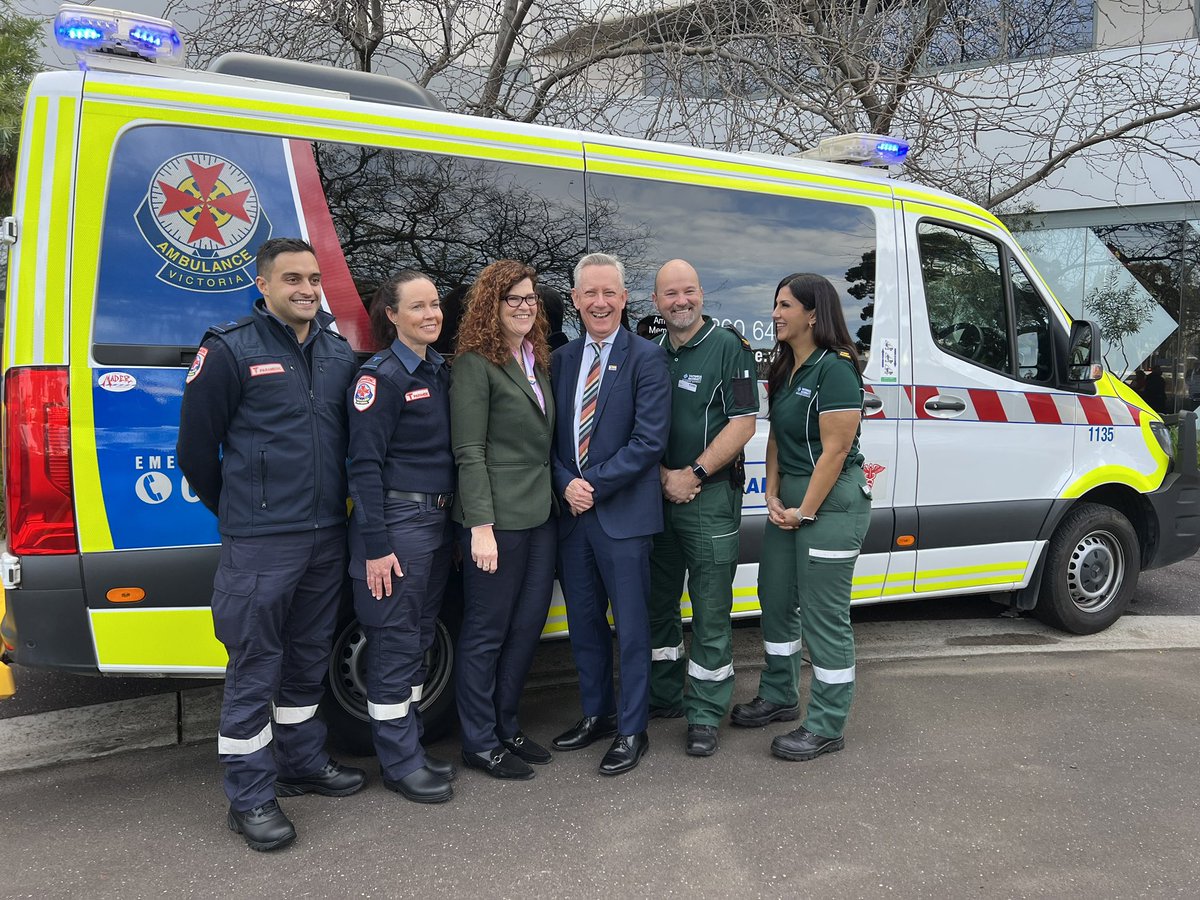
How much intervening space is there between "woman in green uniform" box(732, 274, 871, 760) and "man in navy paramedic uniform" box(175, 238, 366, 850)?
160 centimetres

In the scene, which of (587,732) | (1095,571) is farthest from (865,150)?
(587,732)

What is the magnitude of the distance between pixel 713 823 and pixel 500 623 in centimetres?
96

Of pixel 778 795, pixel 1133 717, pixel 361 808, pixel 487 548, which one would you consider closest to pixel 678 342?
pixel 487 548

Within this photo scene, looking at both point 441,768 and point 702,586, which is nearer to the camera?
point 441,768

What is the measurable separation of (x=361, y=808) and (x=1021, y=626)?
3.79 meters

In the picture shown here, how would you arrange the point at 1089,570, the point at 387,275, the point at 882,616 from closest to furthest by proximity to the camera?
the point at 387,275
the point at 1089,570
the point at 882,616

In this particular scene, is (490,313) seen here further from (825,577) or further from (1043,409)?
(1043,409)

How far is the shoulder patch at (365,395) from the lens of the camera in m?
2.75

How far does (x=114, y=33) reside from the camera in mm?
2801

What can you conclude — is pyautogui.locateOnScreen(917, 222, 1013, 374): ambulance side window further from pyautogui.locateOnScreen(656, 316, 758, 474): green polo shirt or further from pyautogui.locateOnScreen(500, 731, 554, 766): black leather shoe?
pyautogui.locateOnScreen(500, 731, 554, 766): black leather shoe

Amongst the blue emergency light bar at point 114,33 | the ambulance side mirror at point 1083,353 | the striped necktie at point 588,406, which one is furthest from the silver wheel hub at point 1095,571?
the blue emergency light bar at point 114,33

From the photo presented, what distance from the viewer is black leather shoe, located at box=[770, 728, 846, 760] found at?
3287mm

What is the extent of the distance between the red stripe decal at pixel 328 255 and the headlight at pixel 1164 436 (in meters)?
4.22

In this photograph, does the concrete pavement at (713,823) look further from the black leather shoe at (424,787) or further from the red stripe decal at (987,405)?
the red stripe decal at (987,405)
